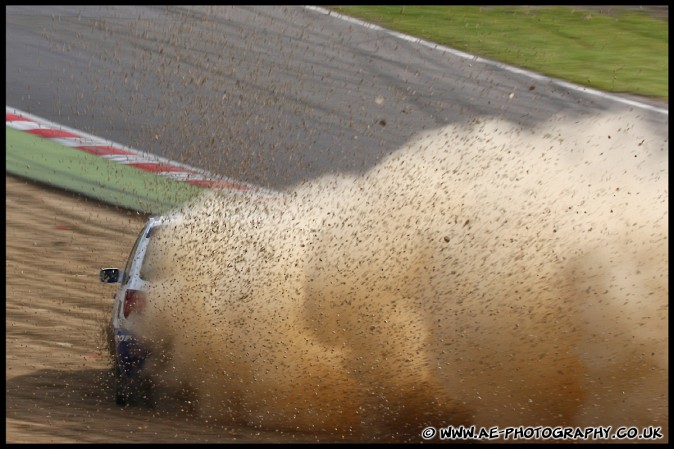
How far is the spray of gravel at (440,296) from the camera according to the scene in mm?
7031

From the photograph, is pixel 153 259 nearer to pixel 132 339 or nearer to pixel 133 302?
pixel 133 302

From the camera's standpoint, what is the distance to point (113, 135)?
52.4 feet

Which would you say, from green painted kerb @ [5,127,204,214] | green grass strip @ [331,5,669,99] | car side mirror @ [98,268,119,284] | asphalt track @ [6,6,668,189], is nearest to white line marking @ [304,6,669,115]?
asphalt track @ [6,6,668,189]

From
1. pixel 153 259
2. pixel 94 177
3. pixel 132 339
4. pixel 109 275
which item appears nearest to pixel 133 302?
pixel 132 339

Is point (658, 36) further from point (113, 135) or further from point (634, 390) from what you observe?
point (634, 390)

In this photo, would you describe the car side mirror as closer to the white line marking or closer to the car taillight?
the car taillight

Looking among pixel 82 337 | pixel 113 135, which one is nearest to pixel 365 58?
pixel 113 135

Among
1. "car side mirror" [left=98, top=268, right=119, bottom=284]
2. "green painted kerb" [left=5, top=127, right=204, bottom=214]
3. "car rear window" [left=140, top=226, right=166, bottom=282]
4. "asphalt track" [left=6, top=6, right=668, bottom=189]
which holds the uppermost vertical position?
"car rear window" [left=140, top=226, right=166, bottom=282]

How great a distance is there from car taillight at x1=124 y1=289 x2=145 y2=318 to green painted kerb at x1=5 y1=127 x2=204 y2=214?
219 inches

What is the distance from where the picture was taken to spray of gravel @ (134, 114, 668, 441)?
23.1ft

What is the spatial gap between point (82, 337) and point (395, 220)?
363 centimetres

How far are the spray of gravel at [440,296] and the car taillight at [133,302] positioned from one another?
9 cm

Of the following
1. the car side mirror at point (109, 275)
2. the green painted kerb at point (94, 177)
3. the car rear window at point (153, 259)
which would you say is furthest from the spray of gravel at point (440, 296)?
the green painted kerb at point (94, 177)

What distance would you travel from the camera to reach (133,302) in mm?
7930
